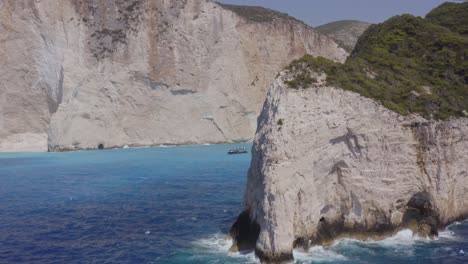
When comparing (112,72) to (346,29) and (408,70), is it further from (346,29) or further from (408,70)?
(346,29)

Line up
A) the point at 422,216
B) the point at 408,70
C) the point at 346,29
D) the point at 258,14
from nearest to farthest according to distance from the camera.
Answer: the point at 422,216 < the point at 408,70 < the point at 258,14 < the point at 346,29

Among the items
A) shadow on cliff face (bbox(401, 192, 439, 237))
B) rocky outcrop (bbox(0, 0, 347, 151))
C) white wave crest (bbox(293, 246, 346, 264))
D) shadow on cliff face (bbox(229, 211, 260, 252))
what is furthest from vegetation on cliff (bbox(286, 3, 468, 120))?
rocky outcrop (bbox(0, 0, 347, 151))

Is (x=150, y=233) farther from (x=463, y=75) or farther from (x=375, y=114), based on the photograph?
(x=463, y=75)

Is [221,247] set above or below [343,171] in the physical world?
below

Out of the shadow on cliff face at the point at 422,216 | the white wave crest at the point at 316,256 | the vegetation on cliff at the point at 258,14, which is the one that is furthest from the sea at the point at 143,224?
the vegetation on cliff at the point at 258,14

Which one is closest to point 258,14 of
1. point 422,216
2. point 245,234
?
point 422,216

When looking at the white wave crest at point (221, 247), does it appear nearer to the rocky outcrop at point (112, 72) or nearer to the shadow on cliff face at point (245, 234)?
the shadow on cliff face at point (245, 234)

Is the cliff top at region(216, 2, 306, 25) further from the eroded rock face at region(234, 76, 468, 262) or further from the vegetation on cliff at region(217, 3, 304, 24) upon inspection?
the eroded rock face at region(234, 76, 468, 262)
